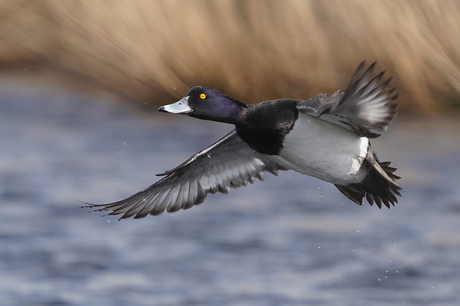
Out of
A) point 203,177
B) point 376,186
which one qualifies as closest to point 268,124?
point 376,186

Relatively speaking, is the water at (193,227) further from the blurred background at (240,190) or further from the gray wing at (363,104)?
the gray wing at (363,104)

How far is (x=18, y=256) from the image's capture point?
6.94 m

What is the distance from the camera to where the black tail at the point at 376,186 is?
173 inches

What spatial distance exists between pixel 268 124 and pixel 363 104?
463mm

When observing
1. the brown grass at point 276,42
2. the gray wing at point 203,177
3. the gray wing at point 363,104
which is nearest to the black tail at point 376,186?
the gray wing at point 363,104

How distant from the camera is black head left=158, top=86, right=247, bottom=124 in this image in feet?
13.8

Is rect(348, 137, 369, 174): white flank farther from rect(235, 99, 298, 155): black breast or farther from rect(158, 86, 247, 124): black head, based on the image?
rect(158, 86, 247, 124): black head

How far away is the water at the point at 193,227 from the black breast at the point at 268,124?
2380 mm

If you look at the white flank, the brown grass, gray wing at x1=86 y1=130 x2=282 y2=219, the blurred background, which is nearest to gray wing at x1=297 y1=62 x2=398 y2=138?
the white flank

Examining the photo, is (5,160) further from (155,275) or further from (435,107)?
(435,107)

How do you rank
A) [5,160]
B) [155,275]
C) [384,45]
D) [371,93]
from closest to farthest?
[371,93]
[155,275]
[384,45]
[5,160]

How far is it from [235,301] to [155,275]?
76cm

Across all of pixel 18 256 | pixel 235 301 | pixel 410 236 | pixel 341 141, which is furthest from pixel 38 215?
pixel 341 141

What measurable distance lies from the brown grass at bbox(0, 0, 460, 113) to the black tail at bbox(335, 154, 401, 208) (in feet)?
9.10
